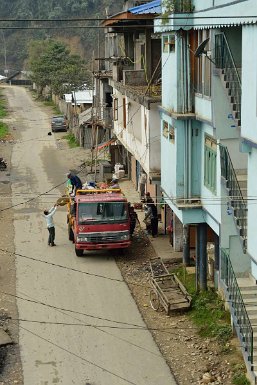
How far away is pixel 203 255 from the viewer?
19.8 meters

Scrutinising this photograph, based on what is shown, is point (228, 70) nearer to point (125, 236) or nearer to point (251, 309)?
point (251, 309)

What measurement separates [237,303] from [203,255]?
15.0 ft

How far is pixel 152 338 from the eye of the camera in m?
17.1

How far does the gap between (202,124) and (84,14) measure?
377 ft

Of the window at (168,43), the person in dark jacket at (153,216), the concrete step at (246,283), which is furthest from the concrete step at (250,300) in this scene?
the person in dark jacket at (153,216)

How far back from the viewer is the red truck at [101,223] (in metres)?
23.4

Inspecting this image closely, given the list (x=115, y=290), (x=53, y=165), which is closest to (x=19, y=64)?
(x=53, y=165)

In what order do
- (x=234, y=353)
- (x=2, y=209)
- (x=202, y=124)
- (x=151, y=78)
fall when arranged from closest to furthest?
(x=234, y=353)
(x=202, y=124)
(x=151, y=78)
(x=2, y=209)

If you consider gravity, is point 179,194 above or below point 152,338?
above

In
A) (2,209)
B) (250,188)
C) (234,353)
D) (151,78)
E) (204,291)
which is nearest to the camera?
(250,188)

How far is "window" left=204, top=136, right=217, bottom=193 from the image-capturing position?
682 inches

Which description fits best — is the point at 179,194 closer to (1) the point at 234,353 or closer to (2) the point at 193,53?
(2) the point at 193,53

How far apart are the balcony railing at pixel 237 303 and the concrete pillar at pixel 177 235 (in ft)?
23.1

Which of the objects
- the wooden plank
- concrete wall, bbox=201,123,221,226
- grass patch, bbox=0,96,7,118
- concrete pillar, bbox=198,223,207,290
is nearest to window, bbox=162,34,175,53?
concrete wall, bbox=201,123,221,226
